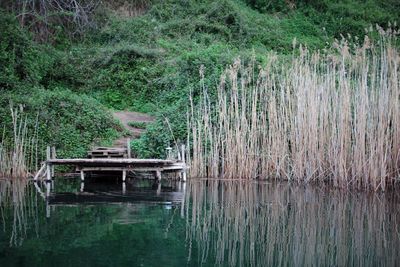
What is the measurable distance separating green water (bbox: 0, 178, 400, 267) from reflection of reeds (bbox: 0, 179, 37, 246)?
0.4 inches

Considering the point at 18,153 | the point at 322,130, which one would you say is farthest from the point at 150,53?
the point at 322,130

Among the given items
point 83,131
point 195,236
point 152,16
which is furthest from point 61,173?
point 152,16

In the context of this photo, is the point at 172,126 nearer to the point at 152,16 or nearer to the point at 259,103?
the point at 259,103

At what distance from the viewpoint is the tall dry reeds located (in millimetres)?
7930

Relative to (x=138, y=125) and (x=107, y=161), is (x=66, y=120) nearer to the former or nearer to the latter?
(x=138, y=125)

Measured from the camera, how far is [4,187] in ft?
28.1

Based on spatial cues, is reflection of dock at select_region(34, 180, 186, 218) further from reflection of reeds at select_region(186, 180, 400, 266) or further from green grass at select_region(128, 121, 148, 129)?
green grass at select_region(128, 121, 148, 129)

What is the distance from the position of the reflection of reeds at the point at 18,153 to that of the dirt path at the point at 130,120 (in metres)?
1.70

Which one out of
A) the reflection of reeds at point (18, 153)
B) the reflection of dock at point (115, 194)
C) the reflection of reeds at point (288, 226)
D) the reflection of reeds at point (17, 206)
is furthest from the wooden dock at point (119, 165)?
the reflection of reeds at point (288, 226)

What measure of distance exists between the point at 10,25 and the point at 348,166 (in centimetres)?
834

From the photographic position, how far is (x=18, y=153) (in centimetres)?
934

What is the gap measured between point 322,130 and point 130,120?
5257 mm

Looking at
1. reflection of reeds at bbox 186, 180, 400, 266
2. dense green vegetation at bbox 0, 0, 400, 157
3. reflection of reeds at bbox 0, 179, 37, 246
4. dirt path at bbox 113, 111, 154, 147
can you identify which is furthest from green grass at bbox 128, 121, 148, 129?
reflection of reeds at bbox 186, 180, 400, 266

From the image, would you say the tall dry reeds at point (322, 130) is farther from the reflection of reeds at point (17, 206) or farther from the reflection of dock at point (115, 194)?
the reflection of reeds at point (17, 206)
